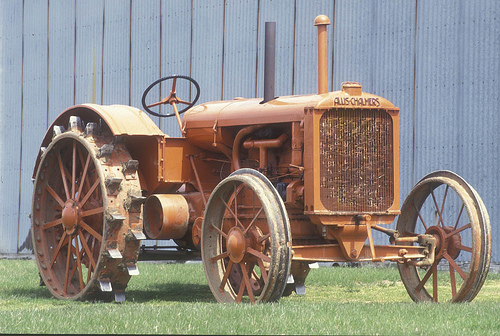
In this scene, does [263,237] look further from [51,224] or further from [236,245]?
[51,224]

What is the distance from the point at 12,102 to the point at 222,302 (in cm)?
1163

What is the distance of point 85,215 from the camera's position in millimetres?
8680

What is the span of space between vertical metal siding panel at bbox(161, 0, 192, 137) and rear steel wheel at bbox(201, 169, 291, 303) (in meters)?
7.31

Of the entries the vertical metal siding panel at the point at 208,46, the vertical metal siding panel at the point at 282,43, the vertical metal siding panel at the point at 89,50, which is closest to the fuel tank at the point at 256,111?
the vertical metal siding panel at the point at 282,43

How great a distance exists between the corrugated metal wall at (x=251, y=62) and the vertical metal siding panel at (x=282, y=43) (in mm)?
→ 18

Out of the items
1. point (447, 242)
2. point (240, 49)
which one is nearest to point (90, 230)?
point (447, 242)

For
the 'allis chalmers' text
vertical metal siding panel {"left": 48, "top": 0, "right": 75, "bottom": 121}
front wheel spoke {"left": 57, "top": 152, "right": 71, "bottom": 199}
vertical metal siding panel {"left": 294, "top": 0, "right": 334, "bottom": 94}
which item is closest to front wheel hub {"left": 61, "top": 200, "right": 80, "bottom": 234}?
front wheel spoke {"left": 57, "top": 152, "right": 71, "bottom": 199}

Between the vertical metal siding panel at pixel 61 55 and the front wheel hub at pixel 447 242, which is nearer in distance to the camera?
the front wheel hub at pixel 447 242

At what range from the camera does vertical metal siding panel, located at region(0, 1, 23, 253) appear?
58.0ft

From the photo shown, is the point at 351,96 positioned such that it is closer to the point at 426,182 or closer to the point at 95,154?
the point at 426,182

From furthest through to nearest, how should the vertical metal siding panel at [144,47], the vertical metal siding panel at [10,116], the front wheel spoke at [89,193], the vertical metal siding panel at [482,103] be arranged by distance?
the vertical metal siding panel at [10,116] → the vertical metal siding panel at [144,47] → the vertical metal siding panel at [482,103] → the front wheel spoke at [89,193]

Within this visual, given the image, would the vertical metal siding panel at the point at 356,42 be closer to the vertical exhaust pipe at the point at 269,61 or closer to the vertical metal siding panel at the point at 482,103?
the vertical metal siding panel at the point at 482,103

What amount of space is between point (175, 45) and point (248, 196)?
7818 mm

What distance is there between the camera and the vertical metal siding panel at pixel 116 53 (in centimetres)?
1628
